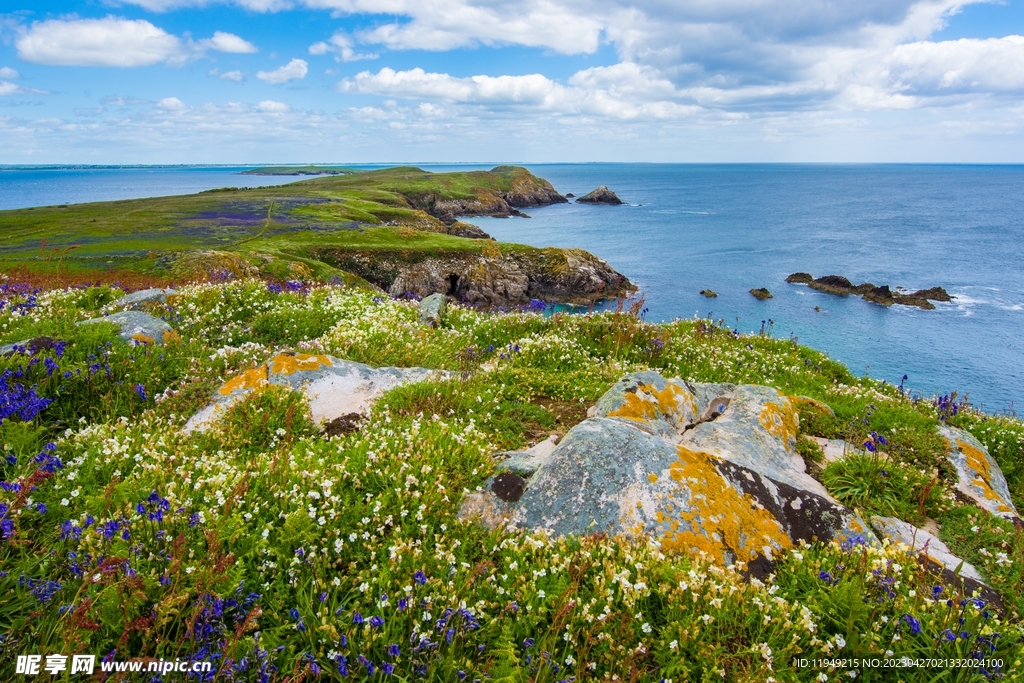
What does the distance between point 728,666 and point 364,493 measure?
3.90m

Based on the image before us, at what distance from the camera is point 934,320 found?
63.4m

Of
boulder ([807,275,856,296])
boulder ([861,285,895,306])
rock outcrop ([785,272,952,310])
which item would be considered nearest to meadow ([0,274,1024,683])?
boulder ([861,285,895,306])

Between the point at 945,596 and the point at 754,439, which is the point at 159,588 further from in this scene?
the point at 754,439

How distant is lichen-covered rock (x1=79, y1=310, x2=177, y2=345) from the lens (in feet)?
31.7

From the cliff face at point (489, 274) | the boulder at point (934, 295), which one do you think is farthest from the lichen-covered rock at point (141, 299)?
the boulder at point (934, 295)

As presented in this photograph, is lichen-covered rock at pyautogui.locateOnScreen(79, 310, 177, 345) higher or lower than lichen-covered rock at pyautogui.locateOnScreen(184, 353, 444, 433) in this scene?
higher

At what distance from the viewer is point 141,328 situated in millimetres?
10109

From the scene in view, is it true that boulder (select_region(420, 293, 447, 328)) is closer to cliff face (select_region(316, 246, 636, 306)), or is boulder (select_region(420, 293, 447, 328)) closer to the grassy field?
the grassy field

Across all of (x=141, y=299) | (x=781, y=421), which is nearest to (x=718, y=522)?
(x=781, y=421)

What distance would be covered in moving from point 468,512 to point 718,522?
2.84 m

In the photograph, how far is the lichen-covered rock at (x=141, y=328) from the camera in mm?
9656

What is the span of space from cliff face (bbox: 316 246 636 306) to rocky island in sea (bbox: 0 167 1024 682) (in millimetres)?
66953

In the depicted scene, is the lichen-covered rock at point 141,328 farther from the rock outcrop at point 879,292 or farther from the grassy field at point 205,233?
the rock outcrop at point 879,292

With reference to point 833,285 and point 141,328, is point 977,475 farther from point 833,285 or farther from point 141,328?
point 833,285
